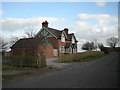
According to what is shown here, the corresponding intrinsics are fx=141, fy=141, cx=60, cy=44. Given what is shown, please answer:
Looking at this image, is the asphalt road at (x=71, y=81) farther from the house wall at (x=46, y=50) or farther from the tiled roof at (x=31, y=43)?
the house wall at (x=46, y=50)

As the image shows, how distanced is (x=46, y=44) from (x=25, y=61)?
55.4 feet

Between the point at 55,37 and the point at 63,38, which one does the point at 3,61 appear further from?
the point at 63,38

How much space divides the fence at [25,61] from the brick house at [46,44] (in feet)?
29.4

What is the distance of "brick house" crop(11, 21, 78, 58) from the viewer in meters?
30.7

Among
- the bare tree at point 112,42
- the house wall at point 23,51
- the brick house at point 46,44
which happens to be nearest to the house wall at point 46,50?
the brick house at point 46,44

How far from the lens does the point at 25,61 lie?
17.4 metres

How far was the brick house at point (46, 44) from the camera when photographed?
30.7 metres

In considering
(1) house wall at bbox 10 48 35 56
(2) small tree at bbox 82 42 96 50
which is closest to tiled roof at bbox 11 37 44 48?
(1) house wall at bbox 10 48 35 56

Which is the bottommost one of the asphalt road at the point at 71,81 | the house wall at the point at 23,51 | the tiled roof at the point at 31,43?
the asphalt road at the point at 71,81

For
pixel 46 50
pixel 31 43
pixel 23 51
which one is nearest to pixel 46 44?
pixel 46 50

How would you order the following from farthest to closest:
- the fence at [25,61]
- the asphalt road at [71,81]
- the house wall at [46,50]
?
1. the house wall at [46,50]
2. the fence at [25,61]
3. the asphalt road at [71,81]

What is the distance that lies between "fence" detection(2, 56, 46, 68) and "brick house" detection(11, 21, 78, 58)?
29.4ft

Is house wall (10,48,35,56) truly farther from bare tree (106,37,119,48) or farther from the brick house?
bare tree (106,37,119,48)

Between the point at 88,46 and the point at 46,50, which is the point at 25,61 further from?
the point at 88,46
